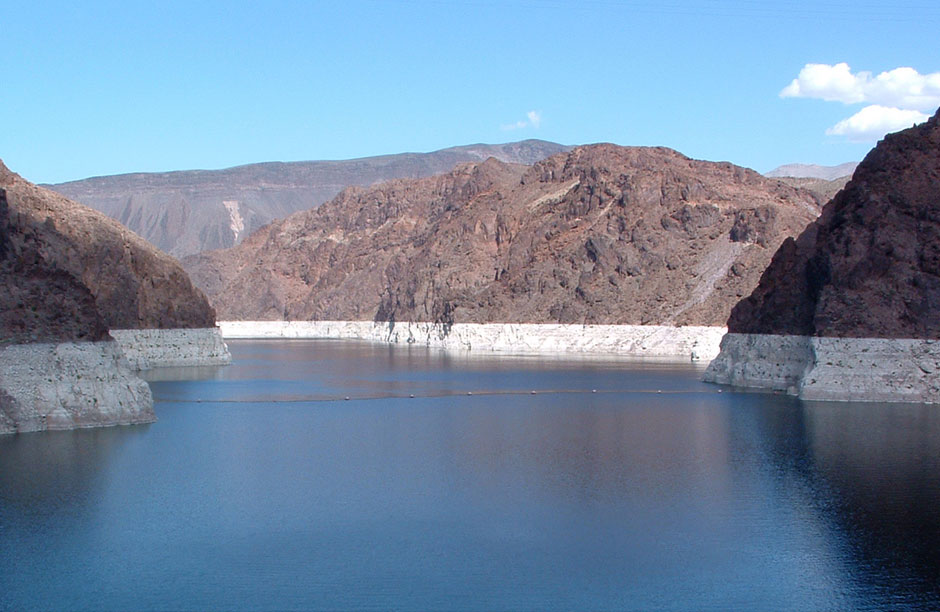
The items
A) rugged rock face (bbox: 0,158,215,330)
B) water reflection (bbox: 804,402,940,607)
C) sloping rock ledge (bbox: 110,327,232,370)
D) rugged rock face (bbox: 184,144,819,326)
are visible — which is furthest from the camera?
rugged rock face (bbox: 184,144,819,326)

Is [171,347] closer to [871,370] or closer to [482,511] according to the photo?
[871,370]

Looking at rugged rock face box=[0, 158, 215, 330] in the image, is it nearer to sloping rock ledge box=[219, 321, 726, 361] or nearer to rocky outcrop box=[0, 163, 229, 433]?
rocky outcrop box=[0, 163, 229, 433]

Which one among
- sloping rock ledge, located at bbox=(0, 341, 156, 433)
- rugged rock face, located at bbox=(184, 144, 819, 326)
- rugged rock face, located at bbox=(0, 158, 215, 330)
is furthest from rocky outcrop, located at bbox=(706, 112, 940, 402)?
rugged rock face, located at bbox=(184, 144, 819, 326)

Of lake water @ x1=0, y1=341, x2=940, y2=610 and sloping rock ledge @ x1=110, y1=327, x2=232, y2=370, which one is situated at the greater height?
sloping rock ledge @ x1=110, y1=327, x2=232, y2=370

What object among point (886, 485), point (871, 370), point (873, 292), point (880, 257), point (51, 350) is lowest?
point (886, 485)

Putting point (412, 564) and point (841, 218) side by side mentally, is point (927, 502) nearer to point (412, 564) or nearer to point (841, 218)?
point (412, 564)

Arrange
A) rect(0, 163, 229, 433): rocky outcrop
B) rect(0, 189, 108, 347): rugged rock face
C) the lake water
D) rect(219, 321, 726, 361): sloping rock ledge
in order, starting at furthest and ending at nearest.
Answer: rect(219, 321, 726, 361): sloping rock ledge → rect(0, 189, 108, 347): rugged rock face → rect(0, 163, 229, 433): rocky outcrop → the lake water

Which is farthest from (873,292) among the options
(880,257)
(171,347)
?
(171,347)
